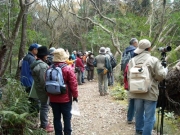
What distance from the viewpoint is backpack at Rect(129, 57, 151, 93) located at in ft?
12.9

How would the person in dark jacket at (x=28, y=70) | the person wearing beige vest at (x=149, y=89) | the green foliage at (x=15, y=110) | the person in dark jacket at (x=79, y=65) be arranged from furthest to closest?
1. the person in dark jacket at (x=79, y=65)
2. the person in dark jacket at (x=28, y=70)
3. the person wearing beige vest at (x=149, y=89)
4. the green foliage at (x=15, y=110)

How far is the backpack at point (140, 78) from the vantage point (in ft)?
12.9

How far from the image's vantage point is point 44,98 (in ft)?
15.7

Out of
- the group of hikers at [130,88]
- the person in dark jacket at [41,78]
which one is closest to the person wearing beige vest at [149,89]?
the group of hikers at [130,88]

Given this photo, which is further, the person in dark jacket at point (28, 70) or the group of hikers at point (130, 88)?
the person in dark jacket at point (28, 70)

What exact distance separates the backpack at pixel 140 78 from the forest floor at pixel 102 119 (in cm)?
159

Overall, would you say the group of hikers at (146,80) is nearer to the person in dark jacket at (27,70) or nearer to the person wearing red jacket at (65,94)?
the person wearing red jacket at (65,94)

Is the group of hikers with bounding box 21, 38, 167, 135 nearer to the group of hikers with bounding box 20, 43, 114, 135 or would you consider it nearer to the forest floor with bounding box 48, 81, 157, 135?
the group of hikers with bounding box 20, 43, 114, 135

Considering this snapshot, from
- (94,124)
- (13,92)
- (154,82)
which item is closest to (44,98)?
(13,92)

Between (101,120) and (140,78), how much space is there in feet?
8.42

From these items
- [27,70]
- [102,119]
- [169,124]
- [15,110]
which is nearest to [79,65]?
[102,119]

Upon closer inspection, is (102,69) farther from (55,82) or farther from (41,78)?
(55,82)

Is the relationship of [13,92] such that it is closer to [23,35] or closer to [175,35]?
[23,35]

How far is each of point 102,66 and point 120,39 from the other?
7.42m
